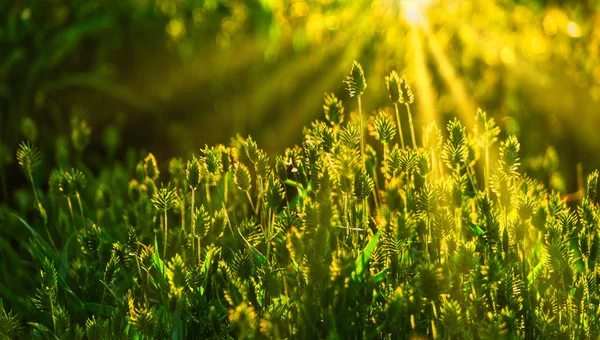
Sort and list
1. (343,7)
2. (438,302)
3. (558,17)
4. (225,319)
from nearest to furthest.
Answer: (438,302)
(225,319)
(558,17)
(343,7)

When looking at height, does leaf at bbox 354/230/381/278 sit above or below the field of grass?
below

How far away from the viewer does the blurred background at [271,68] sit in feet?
12.8

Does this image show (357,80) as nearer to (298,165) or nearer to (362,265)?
(298,165)

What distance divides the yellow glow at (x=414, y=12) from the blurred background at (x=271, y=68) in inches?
0.4

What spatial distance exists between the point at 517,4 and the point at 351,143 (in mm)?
2870

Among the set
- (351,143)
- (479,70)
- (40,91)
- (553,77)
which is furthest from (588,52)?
(40,91)

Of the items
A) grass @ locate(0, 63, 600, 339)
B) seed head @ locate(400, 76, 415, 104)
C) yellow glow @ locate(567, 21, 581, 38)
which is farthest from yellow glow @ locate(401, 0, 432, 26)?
seed head @ locate(400, 76, 415, 104)

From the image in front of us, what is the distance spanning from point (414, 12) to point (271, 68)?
934 mm

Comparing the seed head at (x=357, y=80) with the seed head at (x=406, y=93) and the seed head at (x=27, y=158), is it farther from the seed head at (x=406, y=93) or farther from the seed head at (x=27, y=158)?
the seed head at (x=27, y=158)

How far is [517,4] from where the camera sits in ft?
13.5

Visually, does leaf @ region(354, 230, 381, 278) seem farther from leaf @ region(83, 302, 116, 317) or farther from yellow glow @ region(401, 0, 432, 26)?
yellow glow @ region(401, 0, 432, 26)

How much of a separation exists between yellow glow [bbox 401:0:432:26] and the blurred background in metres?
0.01

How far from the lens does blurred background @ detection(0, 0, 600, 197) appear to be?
12.8 feet

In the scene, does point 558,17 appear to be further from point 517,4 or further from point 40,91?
point 40,91
